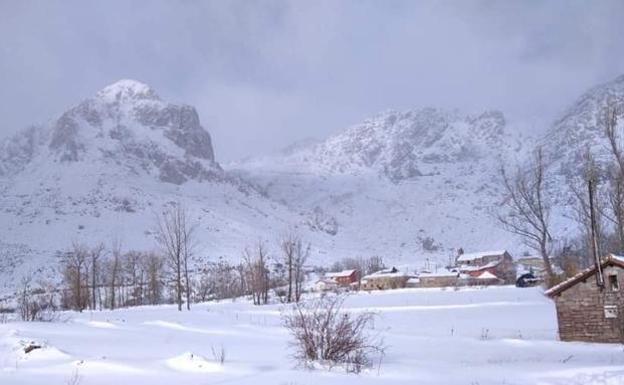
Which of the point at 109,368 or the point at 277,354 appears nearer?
the point at 109,368

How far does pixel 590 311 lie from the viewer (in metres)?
19.7

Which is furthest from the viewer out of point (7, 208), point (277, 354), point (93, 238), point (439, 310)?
point (7, 208)

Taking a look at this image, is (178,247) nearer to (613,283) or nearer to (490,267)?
(613,283)

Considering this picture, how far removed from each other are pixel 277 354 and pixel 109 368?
5.52 metres

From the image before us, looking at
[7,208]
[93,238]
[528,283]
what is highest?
[7,208]

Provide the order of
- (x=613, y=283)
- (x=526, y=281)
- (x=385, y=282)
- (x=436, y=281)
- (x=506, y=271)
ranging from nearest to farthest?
(x=613, y=283) → (x=526, y=281) → (x=385, y=282) → (x=436, y=281) → (x=506, y=271)

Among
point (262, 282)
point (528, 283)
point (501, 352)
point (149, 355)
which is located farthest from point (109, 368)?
point (528, 283)

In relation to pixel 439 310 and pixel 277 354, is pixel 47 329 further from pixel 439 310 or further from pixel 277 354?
pixel 439 310

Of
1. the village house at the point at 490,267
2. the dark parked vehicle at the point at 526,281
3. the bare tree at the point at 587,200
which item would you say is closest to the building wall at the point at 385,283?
the village house at the point at 490,267

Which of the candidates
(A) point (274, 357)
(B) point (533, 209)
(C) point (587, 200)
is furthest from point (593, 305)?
(C) point (587, 200)

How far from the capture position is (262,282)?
196ft

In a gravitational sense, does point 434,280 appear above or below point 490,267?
below

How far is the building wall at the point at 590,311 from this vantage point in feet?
62.6

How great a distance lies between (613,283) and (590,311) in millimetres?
1260
